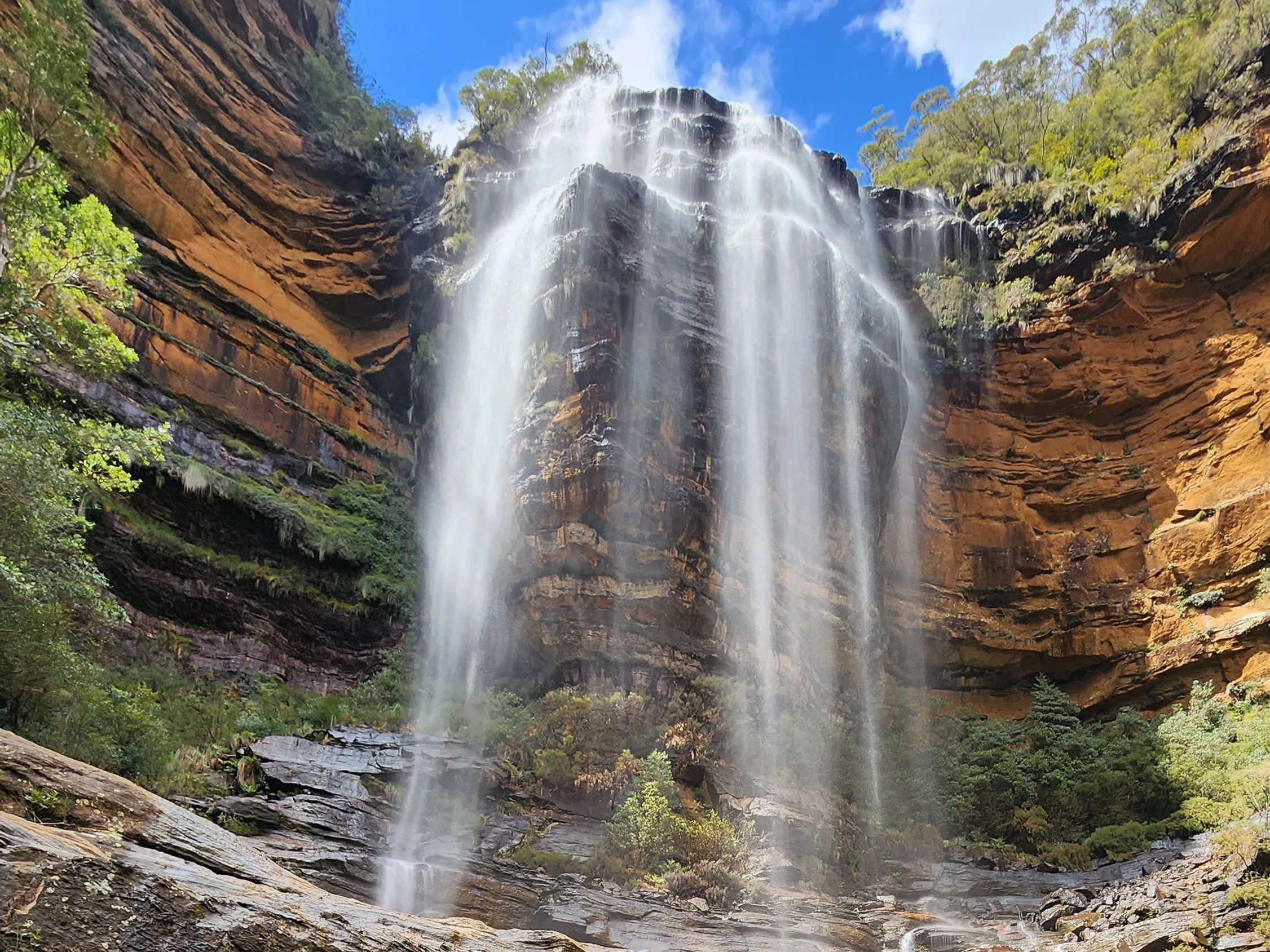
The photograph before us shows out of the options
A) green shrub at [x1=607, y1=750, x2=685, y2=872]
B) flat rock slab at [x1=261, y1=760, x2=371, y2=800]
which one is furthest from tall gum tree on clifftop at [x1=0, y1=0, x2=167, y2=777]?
green shrub at [x1=607, y1=750, x2=685, y2=872]

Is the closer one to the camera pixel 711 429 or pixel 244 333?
pixel 711 429

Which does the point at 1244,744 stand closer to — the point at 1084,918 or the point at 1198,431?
the point at 1084,918

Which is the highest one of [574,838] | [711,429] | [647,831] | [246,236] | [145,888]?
[246,236]

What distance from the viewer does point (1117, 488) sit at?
21.2 m

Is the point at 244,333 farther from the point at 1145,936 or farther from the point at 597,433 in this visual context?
the point at 1145,936

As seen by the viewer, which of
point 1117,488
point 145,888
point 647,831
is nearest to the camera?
point 145,888

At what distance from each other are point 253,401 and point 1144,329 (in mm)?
22806

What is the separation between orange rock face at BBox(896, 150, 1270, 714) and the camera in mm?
18625

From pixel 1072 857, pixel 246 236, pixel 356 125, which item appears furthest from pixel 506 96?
pixel 1072 857

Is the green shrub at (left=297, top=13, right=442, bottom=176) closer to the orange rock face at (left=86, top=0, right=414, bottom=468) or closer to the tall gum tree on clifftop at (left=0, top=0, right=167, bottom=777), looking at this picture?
the orange rock face at (left=86, top=0, right=414, bottom=468)

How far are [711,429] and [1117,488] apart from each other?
10.9 m

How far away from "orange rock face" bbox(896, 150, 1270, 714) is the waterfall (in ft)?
8.49

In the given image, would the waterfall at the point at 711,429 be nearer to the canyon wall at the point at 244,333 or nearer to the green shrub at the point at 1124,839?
the canyon wall at the point at 244,333

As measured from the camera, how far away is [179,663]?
15023mm
